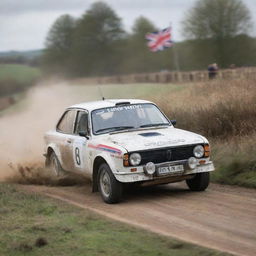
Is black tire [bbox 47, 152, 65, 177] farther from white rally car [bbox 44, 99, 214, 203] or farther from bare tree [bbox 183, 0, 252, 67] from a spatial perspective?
bare tree [bbox 183, 0, 252, 67]

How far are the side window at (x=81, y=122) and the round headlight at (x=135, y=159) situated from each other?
1.68 meters

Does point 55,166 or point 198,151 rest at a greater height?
point 198,151

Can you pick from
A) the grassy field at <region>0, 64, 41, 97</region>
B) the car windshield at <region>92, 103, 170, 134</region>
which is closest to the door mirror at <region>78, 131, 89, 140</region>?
the car windshield at <region>92, 103, 170, 134</region>

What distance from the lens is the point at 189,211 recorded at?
29.2 feet

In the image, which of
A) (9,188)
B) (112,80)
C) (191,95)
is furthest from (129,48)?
(9,188)

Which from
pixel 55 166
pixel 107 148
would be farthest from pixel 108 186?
pixel 55 166

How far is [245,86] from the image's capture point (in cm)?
1622

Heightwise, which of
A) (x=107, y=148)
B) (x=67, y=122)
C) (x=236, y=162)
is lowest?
(x=236, y=162)

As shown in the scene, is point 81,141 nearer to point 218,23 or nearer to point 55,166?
point 55,166

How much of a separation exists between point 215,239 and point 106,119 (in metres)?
4.32

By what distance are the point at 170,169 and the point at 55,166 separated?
3.42 metres

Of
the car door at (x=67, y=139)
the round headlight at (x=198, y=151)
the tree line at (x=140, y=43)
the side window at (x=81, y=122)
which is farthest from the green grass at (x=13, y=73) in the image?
the round headlight at (x=198, y=151)

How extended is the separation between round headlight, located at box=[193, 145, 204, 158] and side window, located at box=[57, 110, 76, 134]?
2743 mm

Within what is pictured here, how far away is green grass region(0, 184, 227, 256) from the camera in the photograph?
6805 millimetres
